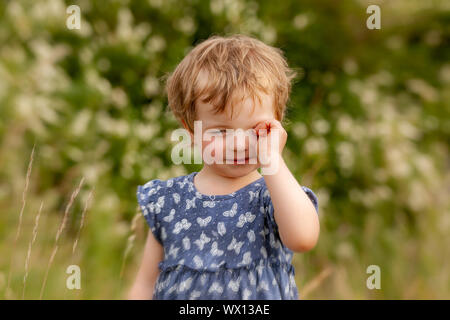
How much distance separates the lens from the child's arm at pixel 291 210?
4.37 ft

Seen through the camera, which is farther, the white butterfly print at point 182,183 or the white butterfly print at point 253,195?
the white butterfly print at point 182,183

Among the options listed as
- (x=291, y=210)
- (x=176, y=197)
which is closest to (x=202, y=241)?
(x=176, y=197)

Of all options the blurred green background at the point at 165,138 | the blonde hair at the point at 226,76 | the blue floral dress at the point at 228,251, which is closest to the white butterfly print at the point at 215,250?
the blue floral dress at the point at 228,251

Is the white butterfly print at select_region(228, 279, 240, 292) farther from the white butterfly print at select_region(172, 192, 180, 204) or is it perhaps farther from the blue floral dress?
the white butterfly print at select_region(172, 192, 180, 204)

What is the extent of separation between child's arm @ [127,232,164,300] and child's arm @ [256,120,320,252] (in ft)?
1.47

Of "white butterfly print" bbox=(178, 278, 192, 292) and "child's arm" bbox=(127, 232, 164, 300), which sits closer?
"white butterfly print" bbox=(178, 278, 192, 292)

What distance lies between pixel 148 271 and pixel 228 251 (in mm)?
318

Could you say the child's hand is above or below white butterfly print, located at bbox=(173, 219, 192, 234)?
above

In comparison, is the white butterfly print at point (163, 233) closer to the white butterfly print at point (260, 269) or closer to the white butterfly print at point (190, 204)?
the white butterfly print at point (190, 204)

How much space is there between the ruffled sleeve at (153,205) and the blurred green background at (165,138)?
1260 millimetres

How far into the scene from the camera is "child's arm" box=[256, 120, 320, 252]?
1333mm

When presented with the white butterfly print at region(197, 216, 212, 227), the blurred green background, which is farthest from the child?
the blurred green background

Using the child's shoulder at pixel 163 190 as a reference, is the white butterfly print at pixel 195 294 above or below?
below
